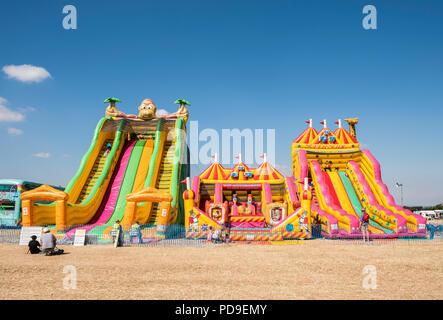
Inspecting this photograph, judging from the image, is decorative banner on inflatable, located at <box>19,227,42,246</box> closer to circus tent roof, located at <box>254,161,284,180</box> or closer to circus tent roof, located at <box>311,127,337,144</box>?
circus tent roof, located at <box>254,161,284,180</box>

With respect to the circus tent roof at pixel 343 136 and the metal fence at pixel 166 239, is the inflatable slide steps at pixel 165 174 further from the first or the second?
the circus tent roof at pixel 343 136

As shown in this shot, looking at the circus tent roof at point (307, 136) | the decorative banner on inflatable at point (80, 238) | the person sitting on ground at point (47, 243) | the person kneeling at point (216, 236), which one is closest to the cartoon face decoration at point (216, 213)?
the person kneeling at point (216, 236)

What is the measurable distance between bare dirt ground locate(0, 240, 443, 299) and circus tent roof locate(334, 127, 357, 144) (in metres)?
11.2

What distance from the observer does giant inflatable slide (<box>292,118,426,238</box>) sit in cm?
1530

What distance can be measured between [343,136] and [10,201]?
2546 cm

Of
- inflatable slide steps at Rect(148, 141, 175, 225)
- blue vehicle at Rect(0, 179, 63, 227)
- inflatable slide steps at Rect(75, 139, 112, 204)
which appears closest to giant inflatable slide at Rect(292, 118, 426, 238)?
inflatable slide steps at Rect(148, 141, 175, 225)

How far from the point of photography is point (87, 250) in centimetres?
1151

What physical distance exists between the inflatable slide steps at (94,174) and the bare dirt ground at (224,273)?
635cm

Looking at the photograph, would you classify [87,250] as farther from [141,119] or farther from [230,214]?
[141,119]

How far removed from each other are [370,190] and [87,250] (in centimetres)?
1563

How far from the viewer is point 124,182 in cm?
1919
